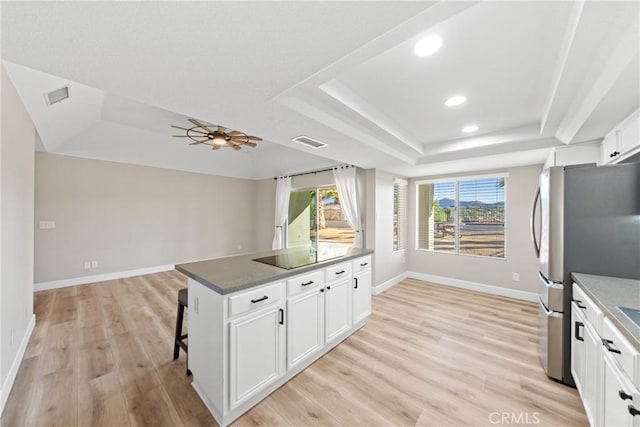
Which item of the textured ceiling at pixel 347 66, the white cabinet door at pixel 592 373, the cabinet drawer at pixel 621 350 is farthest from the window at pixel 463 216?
the cabinet drawer at pixel 621 350

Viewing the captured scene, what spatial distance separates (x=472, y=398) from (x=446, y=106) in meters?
2.59

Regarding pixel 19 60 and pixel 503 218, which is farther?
pixel 503 218

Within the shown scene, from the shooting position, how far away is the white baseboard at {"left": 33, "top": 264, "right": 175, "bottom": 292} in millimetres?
3982

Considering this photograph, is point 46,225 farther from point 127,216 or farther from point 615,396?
point 615,396

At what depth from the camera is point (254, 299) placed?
1.64 metres

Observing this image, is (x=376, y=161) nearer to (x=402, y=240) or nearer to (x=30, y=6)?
(x=402, y=240)

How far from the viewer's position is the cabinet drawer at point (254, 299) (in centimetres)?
153

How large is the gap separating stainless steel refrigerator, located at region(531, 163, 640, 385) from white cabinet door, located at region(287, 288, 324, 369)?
1930mm

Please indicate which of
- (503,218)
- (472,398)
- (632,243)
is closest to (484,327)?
(472,398)

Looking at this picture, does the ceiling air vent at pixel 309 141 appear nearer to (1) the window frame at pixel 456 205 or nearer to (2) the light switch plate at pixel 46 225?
(1) the window frame at pixel 456 205

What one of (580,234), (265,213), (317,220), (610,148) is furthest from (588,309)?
(265,213)

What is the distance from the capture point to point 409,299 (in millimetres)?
3867

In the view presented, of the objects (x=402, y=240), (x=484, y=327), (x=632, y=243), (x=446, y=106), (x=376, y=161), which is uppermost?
(x=446, y=106)

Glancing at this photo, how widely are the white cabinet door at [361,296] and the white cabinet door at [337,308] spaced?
0.12 metres
